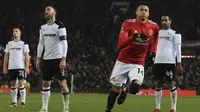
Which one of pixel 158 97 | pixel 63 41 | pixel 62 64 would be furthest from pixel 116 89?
pixel 158 97

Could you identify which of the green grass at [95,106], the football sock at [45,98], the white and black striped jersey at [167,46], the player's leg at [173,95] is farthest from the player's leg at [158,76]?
the football sock at [45,98]

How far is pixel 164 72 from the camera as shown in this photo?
43.8ft

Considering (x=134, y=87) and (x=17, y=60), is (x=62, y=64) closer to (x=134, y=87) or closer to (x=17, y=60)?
(x=134, y=87)

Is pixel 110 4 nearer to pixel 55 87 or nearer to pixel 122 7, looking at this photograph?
pixel 122 7

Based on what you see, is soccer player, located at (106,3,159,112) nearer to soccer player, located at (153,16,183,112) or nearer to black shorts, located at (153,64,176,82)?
soccer player, located at (153,16,183,112)

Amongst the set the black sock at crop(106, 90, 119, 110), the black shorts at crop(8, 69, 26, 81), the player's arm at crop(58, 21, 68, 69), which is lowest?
the black shorts at crop(8, 69, 26, 81)

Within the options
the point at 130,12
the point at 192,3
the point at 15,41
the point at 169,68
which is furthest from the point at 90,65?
the point at 169,68

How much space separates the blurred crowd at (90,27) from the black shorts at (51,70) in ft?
65.4

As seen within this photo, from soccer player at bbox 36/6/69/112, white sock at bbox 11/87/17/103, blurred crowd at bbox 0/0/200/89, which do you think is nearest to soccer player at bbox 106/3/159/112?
soccer player at bbox 36/6/69/112

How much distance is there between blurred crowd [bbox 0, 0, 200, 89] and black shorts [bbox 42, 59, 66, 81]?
65.4 feet

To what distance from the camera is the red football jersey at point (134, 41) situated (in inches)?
398

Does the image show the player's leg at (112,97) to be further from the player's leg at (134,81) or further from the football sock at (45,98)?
the football sock at (45,98)

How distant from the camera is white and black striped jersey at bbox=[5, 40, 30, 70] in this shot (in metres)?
16.2

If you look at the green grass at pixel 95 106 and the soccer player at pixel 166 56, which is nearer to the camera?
the soccer player at pixel 166 56
